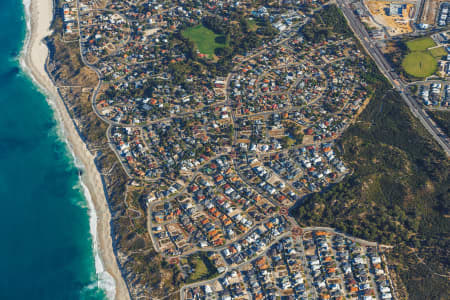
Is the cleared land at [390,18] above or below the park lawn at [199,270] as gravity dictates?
above

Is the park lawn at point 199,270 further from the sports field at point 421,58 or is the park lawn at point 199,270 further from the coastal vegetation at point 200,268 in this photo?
the sports field at point 421,58

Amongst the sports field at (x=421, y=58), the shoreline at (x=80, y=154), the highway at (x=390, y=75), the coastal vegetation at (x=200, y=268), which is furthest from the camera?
the sports field at (x=421, y=58)

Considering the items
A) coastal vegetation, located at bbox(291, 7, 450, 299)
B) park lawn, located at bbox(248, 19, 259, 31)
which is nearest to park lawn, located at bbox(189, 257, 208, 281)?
coastal vegetation, located at bbox(291, 7, 450, 299)

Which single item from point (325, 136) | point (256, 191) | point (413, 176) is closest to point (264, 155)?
point (256, 191)

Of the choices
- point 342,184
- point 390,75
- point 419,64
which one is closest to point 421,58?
point 419,64

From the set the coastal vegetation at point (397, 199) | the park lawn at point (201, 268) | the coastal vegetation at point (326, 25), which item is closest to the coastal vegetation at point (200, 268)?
the park lawn at point (201, 268)

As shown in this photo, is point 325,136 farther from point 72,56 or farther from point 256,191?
point 72,56

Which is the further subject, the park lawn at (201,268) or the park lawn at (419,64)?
the park lawn at (419,64)
